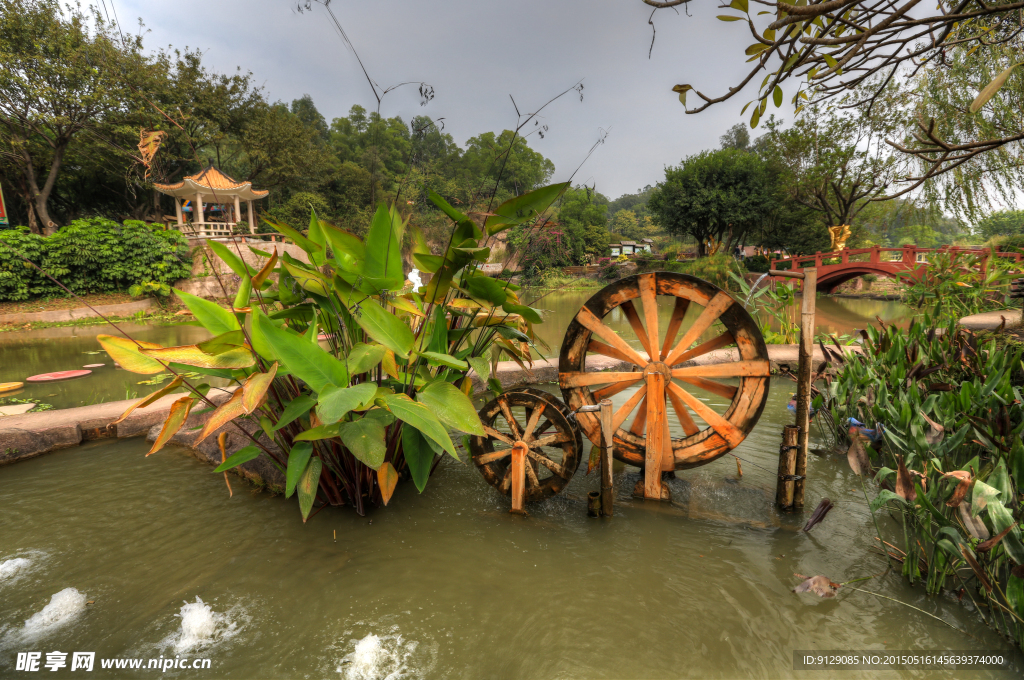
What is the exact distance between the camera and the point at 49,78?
47.7 feet

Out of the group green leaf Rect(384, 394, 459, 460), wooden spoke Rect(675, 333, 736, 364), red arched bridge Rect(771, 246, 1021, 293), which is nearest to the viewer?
green leaf Rect(384, 394, 459, 460)

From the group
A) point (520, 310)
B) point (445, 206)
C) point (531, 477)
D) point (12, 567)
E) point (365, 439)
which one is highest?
point (445, 206)

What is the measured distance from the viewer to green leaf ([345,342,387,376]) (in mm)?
1994

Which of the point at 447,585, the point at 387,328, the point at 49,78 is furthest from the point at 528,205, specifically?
the point at 49,78

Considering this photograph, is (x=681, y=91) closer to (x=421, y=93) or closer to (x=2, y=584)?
(x=421, y=93)

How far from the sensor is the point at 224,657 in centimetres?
177

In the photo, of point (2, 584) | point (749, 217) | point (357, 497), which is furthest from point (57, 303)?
point (749, 217)

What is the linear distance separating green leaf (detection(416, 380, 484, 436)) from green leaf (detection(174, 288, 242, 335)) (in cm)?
98

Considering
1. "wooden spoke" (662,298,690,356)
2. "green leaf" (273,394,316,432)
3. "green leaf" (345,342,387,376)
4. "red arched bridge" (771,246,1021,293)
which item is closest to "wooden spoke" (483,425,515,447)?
"green leaf" (345,342,387,376)

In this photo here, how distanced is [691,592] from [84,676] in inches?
98.3

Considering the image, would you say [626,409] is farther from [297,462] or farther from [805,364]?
[297,462]

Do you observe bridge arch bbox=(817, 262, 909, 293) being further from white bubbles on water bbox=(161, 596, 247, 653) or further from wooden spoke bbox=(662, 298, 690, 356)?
white bubbles on water bbox=(161, 596, 247, 653)

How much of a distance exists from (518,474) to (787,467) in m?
1.59

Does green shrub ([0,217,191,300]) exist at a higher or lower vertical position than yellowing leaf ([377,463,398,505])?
higher
